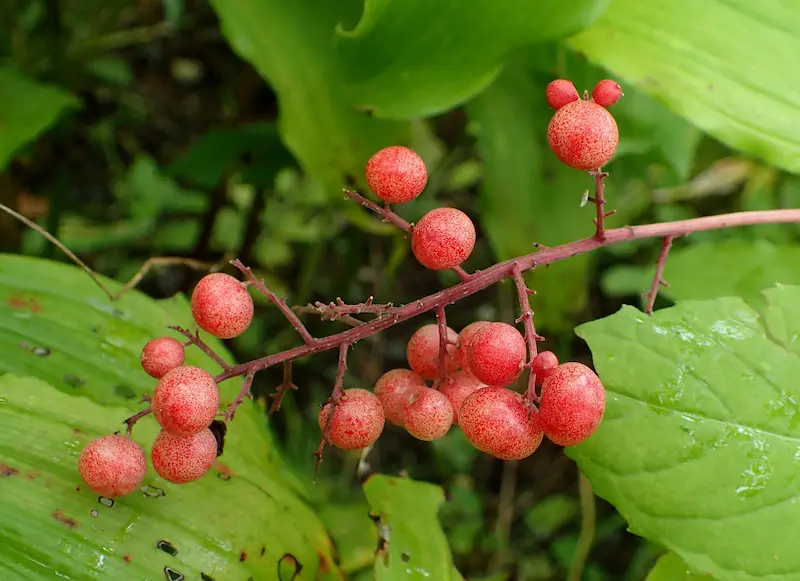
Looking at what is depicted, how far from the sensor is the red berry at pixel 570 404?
78 cm

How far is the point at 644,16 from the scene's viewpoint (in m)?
1.22

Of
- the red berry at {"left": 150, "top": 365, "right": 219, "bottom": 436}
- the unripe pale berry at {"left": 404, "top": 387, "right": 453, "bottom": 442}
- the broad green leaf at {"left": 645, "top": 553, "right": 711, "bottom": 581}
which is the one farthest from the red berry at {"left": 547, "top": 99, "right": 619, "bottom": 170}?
the broad green leaf at {"left": 645, "top": 553, "right": 711, "bottom": 581}

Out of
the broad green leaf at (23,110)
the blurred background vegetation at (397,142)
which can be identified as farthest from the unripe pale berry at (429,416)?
the broad green leaf at (23,110)

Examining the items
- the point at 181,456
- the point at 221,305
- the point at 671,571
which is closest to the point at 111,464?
the point at 181,456

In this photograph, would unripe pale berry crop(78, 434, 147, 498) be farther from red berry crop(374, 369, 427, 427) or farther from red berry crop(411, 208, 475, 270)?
red berry crop(411, 208, 475, 270)

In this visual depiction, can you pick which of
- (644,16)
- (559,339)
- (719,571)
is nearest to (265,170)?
(559,339)

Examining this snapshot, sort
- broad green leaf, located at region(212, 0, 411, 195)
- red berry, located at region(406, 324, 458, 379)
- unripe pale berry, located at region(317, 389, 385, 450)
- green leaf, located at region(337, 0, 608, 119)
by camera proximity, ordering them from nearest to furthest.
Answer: unripe pale berry, located at region(317, 389, 385, 450) < red berry, located at region(406, 324, 458, 379) < green leaf, located at region(337, 0, 608, 119) < broad green leaf, located at region(212, 0, 411, 195)

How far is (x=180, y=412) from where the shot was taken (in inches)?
30.8

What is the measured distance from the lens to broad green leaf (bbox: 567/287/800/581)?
938 millimetres

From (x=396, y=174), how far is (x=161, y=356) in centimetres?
37

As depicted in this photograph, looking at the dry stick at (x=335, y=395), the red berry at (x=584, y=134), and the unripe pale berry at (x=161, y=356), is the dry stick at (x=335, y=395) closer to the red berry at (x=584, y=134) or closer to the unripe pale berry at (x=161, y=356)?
the unripe pale berry at (x=161, y=356)

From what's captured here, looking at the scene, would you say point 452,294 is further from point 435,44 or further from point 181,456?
point 435,44

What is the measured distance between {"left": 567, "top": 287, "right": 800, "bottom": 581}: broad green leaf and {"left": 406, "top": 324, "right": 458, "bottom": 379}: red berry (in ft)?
0.61

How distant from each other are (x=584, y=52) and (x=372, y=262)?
3.77ft
